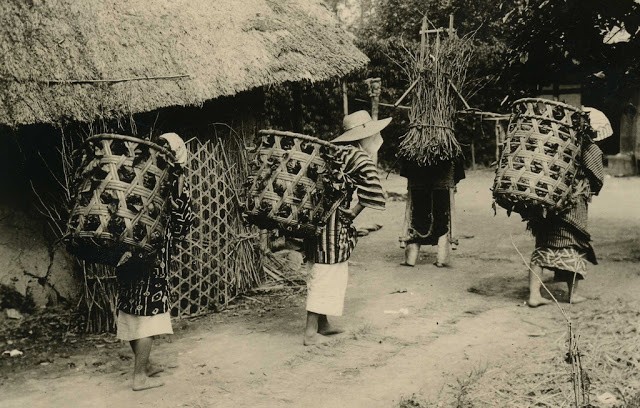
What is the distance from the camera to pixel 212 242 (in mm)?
6309

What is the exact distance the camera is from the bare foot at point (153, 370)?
467cm

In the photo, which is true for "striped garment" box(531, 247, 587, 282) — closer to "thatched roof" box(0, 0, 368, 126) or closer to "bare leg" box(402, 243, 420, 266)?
"bare leg" box(402, 243, 420, 266)

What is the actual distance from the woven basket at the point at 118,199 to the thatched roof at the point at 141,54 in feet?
4.15

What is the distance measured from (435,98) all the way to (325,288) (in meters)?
2.81

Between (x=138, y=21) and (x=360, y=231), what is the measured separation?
14.4 ft

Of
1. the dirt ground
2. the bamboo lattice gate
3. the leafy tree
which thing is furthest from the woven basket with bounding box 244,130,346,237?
the leafy tree

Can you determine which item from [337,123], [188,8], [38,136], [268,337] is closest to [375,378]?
[268,337]

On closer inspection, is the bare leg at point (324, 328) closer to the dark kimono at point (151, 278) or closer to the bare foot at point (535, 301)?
the dark kimono at point (151, 278)

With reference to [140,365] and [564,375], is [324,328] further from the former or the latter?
[564,375]

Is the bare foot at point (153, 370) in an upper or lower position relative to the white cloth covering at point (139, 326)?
lower

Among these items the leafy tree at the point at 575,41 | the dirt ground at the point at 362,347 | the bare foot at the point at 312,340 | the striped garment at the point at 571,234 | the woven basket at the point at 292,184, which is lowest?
the dirt ground at the point at 362,347

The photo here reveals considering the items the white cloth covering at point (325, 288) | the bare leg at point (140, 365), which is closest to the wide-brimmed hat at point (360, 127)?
the white cloth covering at point (325, 288)

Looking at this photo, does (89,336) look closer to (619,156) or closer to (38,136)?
(38,136)

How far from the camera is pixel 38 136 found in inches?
232
